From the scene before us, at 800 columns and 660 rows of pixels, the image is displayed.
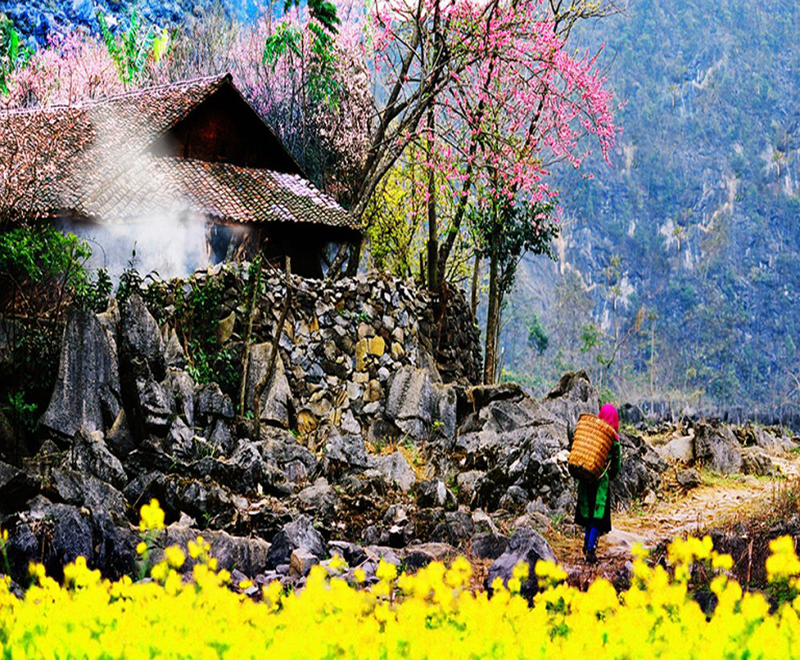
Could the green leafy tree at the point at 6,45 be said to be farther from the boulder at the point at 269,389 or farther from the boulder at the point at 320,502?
the boulder at the point at 320,502

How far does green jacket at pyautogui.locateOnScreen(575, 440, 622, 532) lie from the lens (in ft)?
24.9

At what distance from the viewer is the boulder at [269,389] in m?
12.4

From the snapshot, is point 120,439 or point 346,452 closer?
point 120,439

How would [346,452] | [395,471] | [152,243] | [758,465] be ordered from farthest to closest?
[152,243], [758,465], [346,452], [395,471]

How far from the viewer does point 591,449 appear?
754cm

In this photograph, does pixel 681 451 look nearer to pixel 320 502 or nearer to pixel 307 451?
pixel 307 451

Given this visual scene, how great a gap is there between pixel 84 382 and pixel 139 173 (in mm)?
7869

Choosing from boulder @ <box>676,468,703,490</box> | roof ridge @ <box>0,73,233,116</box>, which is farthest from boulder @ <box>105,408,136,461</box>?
roof ridge @ <box>0,73,233,116</box>

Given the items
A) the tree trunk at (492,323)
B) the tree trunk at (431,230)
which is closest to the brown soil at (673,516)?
the tree trunk at (492,323)

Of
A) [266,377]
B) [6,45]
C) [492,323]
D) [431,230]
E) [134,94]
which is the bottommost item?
[266,377]

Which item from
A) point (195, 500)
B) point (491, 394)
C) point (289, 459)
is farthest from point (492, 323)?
point (195, 500)

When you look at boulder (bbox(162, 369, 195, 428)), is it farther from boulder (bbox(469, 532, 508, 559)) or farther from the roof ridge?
the roof ridge

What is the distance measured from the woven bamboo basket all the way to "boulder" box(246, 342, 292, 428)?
5653 mm

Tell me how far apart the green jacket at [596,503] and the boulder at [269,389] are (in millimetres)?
5614
